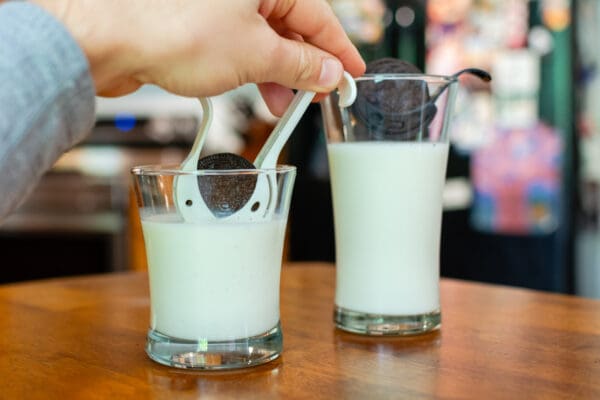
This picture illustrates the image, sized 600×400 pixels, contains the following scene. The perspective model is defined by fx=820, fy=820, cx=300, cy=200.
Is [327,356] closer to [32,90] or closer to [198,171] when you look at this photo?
[198,171]

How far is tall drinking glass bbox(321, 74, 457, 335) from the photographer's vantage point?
0.86 meters

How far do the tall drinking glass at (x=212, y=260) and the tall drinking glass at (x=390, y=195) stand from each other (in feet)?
0.44

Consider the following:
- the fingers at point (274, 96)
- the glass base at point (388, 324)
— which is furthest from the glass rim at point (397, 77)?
the glass base at point (388, 324)

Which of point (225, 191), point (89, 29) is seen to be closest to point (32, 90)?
point (89, 29)

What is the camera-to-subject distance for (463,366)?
2.43 ft

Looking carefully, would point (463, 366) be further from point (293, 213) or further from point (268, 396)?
point (293, 213)

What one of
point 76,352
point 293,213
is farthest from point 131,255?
point 76,352

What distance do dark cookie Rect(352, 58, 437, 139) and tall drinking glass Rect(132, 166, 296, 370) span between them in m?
0.14

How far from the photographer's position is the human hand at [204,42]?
66 centimetres

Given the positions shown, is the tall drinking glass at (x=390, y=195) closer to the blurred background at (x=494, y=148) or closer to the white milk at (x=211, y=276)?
the white milk at (x=211, y=276)

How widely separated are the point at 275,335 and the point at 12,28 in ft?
1.18

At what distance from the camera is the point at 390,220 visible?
0.88 meters

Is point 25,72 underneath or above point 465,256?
above

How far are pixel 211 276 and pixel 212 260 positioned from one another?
15mm
